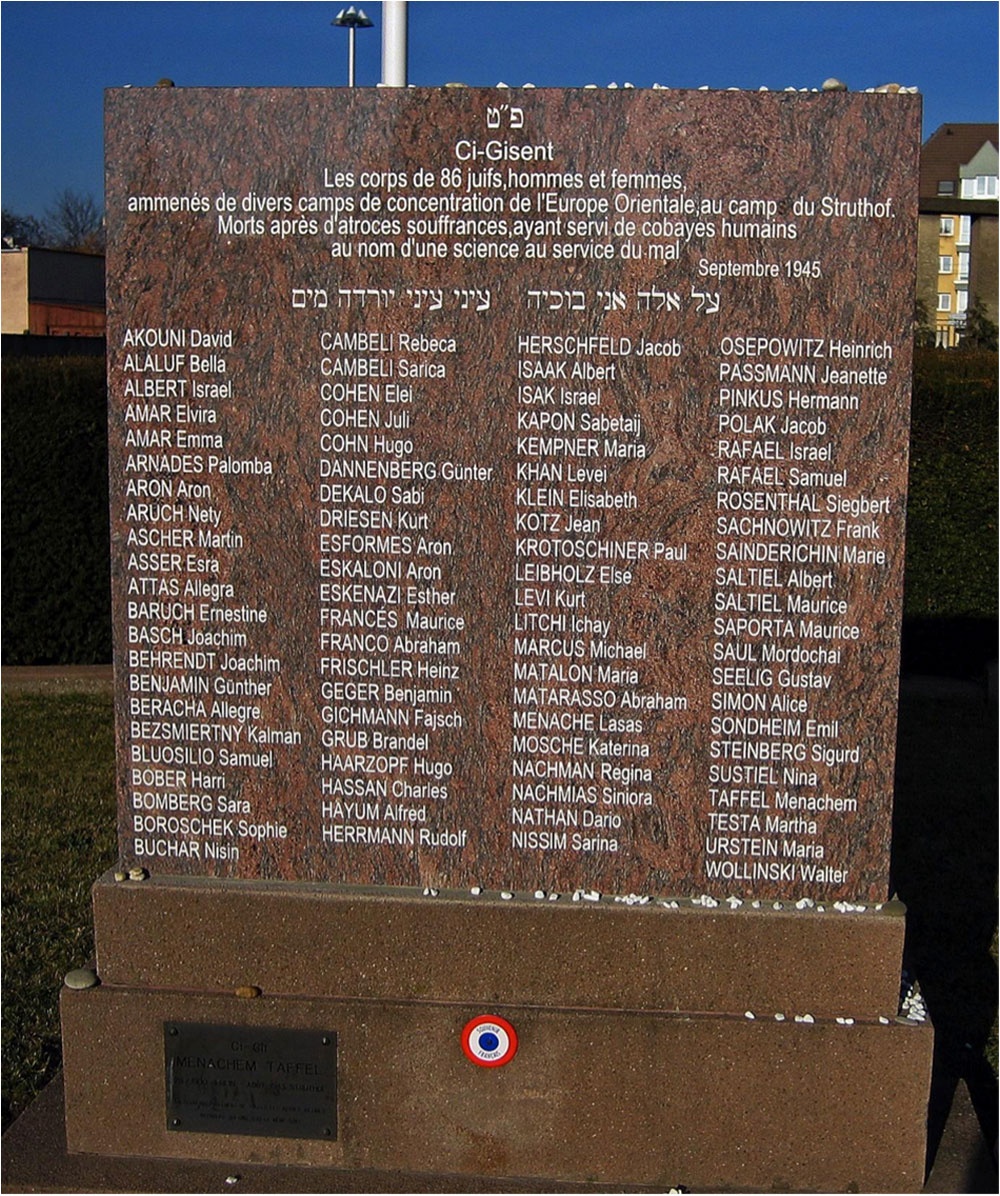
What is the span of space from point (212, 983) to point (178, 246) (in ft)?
5.61

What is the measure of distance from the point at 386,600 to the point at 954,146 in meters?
58.2

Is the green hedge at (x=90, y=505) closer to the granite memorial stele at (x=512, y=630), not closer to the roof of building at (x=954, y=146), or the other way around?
the granite memorial stele at (x=512, y=630)

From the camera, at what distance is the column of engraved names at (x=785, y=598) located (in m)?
3.00

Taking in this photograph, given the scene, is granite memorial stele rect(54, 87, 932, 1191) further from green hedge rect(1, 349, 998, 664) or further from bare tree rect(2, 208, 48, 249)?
bare tree rect(2, 208, 48, 249)

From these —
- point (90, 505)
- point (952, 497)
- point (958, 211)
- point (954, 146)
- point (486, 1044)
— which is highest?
point (954, 146)

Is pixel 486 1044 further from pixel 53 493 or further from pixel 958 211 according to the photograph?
pixel 958 211

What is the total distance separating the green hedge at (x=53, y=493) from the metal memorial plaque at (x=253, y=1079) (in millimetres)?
5658

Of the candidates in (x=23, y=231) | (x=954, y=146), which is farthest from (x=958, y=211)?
(x=23, y=231)

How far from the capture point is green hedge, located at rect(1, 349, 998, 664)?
8.47 meters

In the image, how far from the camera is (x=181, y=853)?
3277mm

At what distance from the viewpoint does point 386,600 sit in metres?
3.14

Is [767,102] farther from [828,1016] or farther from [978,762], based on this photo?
[978,762]

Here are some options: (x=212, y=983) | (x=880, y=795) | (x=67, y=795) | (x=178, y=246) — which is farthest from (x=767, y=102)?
(x=67, y=795)

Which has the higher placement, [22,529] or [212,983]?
[22,529]
